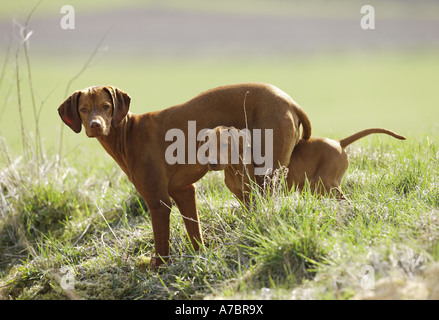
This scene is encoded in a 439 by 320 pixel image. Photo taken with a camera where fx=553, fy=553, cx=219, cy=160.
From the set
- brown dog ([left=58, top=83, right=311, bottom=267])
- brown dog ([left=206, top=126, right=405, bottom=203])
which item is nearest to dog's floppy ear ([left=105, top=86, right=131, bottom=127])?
brown dog ([left=58, top=83, right=311, bottom=267])

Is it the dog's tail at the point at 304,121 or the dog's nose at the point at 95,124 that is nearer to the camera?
the dog's nose at the point at 95,124

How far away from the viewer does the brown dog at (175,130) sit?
4746mm

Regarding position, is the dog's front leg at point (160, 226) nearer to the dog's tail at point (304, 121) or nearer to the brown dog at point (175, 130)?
the brown dog at point (175, 130)

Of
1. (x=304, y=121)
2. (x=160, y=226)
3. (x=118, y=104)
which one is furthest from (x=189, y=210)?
(x=304, y=121)

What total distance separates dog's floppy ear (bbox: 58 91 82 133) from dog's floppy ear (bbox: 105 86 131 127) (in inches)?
12.0

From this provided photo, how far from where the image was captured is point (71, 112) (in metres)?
4.75

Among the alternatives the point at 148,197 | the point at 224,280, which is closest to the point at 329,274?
the point at 224,280

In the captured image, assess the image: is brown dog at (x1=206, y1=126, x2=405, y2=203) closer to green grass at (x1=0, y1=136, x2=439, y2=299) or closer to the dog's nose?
green grass at (x1=0, y1=136, x2=439, y2=299)

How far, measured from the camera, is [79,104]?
4.68m

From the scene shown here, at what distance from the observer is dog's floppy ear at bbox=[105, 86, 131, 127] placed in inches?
185

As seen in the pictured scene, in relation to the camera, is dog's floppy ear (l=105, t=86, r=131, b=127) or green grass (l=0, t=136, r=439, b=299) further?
dog's floppy ear (l=105, t=86, r=131, b=127)

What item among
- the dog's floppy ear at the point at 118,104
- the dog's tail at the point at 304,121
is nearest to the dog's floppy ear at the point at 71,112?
the dog's floppy ear at the point at 118,104

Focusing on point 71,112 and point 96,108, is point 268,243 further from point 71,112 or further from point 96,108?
point 71,112
